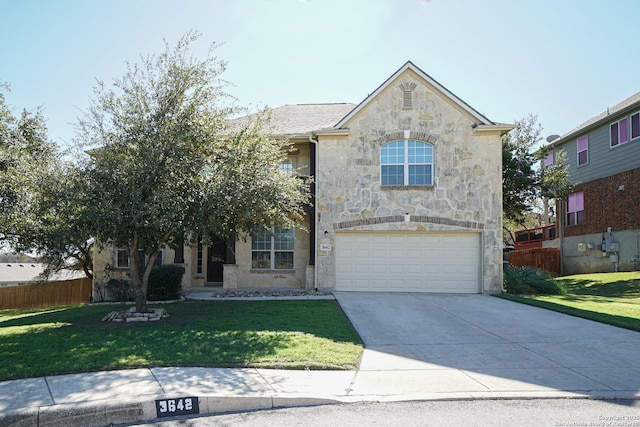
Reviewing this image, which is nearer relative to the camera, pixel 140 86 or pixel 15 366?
pixel 15 366

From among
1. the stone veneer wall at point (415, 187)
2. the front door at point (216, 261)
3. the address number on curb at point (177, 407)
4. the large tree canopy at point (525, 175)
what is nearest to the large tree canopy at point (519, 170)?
the large tree canopy at point (525, 175)

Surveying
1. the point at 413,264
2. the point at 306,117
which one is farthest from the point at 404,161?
the point at 306,117

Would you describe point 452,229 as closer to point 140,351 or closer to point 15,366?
point 140,351

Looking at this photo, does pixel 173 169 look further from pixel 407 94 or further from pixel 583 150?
pixel 583 150

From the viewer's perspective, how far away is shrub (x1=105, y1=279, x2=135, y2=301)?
16062 mm

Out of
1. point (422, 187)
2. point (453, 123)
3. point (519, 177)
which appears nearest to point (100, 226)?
point (422, 187)

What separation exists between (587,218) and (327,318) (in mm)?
19204

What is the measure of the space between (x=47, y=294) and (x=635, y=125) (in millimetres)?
26173

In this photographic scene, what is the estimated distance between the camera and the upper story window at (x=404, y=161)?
16.6 metres

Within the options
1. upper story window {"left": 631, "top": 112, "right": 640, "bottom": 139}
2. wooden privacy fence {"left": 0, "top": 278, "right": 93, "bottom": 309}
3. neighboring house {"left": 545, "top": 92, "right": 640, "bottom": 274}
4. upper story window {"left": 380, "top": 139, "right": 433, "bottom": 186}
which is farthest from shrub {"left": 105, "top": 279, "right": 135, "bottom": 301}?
upper story window {"left": 631, "top": 112, "right": 640, "bottom": 139}

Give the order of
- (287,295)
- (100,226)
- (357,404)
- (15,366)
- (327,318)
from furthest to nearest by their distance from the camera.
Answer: (287,295) < (327,318) < (100,226) < (15,366) < (357,404)

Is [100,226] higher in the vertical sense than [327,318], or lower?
higher

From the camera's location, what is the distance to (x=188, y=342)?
8.54 meters

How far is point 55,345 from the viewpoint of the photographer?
8359 mm
